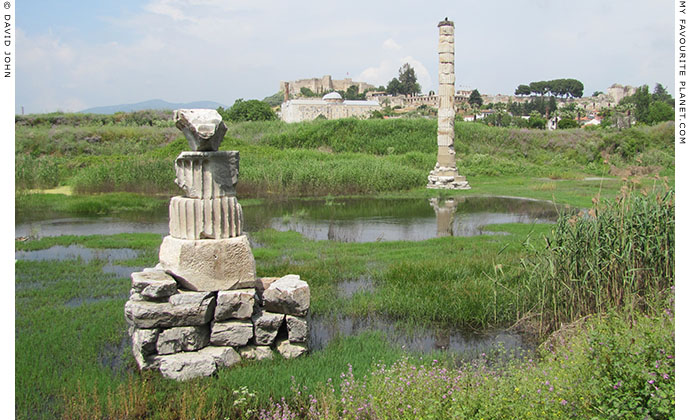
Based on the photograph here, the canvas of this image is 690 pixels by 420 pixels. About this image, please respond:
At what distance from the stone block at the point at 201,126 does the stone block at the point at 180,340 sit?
1.86 meters

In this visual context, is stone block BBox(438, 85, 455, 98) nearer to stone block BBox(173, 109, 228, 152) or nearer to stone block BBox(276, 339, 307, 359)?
stone block BBox(173, 109, 228, 152)

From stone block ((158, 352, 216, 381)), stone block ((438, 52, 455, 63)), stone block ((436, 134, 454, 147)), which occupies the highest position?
stone block ((438, 52, 455, 63))

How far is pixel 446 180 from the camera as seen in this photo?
2152 centimetres

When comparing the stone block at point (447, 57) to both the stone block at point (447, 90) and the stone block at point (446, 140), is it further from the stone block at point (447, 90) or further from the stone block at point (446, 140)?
the stone block at point (446, 140)

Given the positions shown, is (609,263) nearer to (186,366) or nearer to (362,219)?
(186,366)

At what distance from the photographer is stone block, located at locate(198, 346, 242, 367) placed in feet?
17.2

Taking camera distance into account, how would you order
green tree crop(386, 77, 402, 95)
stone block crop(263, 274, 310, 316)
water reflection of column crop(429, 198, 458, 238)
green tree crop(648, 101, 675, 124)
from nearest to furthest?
stone block crop(263, 274, 310, 316)
water reflection of column crop(429, 198, 458, 238)
green tree crop(648, 101, 675, 124)
green tree crop(386, 77, 402, 95)

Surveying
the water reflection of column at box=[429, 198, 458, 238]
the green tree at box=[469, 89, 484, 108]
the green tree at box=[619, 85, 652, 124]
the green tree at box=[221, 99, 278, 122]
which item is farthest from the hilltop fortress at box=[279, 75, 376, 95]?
the water reflection of column at box=[429, 198, 458, 238]

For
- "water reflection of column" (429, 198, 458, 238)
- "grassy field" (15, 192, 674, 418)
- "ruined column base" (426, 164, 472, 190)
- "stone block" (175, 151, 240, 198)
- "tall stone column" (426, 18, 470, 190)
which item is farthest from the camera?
"tall stone column" (426, 18, 470, 190)

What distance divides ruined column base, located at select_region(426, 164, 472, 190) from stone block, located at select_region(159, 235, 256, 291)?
16372mm

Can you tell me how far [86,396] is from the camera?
14.9 ft

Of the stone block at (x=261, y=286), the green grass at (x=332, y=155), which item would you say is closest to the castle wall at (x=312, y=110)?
the green grass at (x=332, y=155)

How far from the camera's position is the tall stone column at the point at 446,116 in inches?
852

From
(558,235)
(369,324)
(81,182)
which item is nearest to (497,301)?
(558,235)
